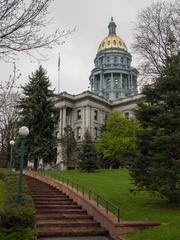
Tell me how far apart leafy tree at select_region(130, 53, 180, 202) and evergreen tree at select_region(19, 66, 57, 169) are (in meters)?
24.6

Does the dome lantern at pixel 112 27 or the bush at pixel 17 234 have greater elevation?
the dome lantern at pixel 112 27

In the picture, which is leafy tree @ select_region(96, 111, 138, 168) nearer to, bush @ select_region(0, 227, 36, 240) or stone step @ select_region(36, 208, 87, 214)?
stone step @ select_region(36, 208, 87, 214)

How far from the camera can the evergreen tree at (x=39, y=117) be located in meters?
43.5

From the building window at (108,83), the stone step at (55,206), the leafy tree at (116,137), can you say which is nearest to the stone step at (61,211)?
the stone step at (55,206)

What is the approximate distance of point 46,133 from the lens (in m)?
44.6

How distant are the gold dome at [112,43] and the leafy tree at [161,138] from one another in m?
87.7

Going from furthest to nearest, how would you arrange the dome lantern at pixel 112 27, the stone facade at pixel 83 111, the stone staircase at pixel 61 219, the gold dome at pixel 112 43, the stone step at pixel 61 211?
the dome lantern at pixel 112 27 < the gold dome at pixel 112 43 < the stone facade at pixel 83 111 < the stone step at pixel 61 211 < the stone staircase at pixel 61 219

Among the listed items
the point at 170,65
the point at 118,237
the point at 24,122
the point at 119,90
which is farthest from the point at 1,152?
the point at 119,90

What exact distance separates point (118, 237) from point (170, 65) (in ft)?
30.6

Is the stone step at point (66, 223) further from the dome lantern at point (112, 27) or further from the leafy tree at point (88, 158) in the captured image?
the dome lantern at point (112, 27)

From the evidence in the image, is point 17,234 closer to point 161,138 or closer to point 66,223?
point 66,223

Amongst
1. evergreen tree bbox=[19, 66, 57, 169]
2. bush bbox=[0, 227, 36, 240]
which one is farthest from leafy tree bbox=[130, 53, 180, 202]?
evergreen tree bbox=[19, 66, 57, 169]

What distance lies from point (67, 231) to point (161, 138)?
588cm

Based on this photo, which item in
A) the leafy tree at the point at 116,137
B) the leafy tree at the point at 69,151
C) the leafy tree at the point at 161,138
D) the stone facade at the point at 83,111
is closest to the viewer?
the leafy tree at the point at 161,138
